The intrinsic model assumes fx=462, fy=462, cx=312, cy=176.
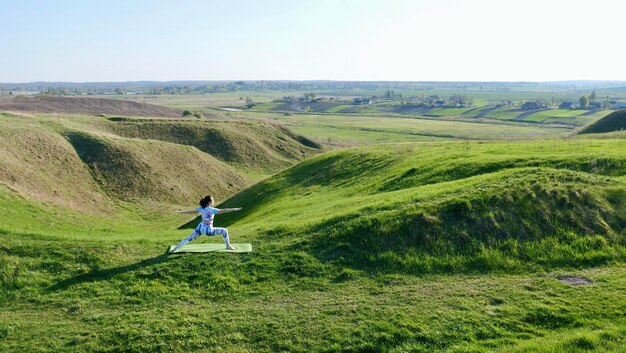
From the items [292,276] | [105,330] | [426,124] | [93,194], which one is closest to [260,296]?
[292,276]

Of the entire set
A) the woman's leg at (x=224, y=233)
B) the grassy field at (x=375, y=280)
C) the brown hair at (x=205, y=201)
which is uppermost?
the brown hair at (x=205, y=201)

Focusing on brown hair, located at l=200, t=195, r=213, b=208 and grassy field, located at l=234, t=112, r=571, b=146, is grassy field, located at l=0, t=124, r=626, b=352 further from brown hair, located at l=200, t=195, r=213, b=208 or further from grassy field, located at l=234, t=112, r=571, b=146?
grassy field, located at l=234, t=112, r=571, b=146

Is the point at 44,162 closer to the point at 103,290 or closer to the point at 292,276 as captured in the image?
the point at 103,290

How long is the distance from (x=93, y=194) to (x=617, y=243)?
45.7m

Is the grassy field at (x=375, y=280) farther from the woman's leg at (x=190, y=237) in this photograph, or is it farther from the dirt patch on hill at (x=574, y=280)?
the woman's leg at (x=190, y=237)

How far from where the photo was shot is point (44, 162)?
162 feet

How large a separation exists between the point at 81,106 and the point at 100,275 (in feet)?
439

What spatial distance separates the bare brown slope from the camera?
12294 centimetres

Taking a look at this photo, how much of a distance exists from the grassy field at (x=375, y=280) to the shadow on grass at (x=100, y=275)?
7 cm

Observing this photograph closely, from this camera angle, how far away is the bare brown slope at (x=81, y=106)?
4840 inches

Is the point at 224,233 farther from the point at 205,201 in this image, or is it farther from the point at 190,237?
the point at 205,201

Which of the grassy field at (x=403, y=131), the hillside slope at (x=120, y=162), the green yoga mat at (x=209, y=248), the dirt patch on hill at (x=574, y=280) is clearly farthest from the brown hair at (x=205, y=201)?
the grassy field at (x=403, y=131)

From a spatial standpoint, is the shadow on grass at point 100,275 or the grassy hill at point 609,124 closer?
the shadow on grass at point 100,275

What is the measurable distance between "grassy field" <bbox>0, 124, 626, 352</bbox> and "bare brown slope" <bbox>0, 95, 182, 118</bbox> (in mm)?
119204
